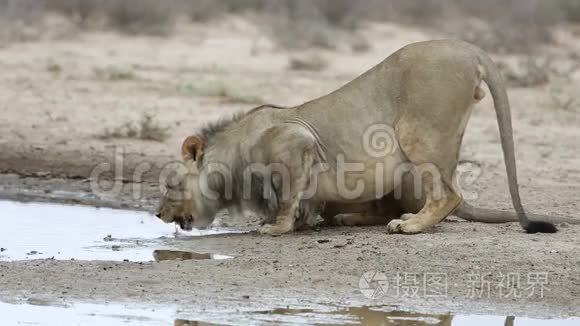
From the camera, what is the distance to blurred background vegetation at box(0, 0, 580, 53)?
72.2 ft

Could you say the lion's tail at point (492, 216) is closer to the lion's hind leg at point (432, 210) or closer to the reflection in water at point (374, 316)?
the lion's hind leg at point (432, 210)

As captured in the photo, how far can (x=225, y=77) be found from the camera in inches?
692

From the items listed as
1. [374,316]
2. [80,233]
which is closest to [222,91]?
[80,233]

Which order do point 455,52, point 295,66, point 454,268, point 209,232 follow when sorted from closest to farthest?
1. point 454,268
2. point 455,52
3. point 209,232
4. point 295,66

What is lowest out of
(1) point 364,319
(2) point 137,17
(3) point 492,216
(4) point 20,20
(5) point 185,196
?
(1) point 364,319

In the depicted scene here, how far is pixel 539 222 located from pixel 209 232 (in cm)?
238

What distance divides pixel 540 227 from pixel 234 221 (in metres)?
2.45

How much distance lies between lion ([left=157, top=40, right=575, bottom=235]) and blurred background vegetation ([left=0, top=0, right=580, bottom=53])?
11079mm

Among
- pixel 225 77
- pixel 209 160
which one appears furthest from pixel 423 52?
pixel 225 77

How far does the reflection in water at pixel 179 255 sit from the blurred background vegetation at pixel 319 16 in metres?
11.5

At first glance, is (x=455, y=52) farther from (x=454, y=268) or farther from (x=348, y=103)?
(x=454, y=268)

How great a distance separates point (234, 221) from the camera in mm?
10484

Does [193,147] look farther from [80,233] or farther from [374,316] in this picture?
[374,316]

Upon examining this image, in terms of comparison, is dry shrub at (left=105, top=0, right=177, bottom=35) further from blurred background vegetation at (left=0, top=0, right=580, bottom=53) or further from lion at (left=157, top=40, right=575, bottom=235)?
lion at (left=157, top=40, right=575, bottom=235)
